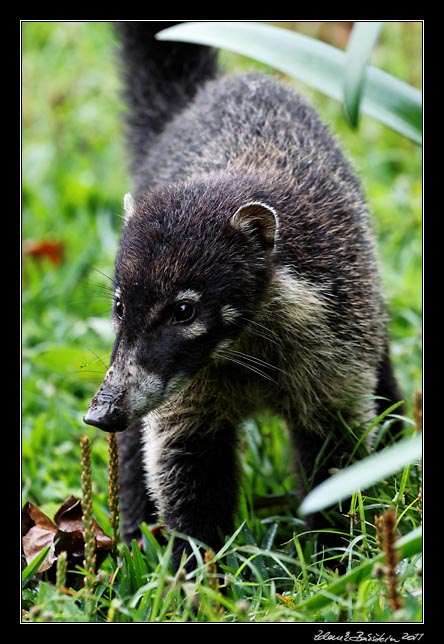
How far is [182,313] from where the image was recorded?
4.00 meters

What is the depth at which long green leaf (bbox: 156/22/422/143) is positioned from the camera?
3922mm

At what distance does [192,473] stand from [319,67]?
2104 mm

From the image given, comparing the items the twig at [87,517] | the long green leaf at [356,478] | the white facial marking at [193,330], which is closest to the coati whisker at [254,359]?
the white facial marking at [193,330]

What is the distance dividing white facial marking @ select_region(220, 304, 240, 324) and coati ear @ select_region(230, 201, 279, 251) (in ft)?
1.18

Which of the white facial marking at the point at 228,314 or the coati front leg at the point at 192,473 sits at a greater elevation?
the white facial marking at the point at 228,314

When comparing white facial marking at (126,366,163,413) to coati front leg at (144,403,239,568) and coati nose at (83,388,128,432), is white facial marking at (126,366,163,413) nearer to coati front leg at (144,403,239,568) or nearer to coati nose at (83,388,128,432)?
coati nose at (83,388,128,432)

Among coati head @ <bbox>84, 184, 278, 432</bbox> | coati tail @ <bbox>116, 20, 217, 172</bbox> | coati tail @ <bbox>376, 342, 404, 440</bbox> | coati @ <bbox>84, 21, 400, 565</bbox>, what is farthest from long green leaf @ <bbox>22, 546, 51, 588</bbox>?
coati tail @ <bbox>116, 20, 217, 172</bbox>

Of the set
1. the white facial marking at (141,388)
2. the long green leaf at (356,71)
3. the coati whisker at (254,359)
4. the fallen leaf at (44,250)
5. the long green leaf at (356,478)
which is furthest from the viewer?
the fallen leaf at (44,250)

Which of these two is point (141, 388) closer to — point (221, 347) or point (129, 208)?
point (221, 347)

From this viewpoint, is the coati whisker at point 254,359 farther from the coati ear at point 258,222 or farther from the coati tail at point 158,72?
the coati tail at point 158,72

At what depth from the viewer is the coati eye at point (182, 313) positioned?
3992mm

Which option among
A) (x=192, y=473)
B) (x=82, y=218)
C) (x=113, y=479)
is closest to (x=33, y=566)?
(x=113, y=479)

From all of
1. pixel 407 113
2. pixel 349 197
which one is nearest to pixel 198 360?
pixel 407 113

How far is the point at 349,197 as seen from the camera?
5273 mm
